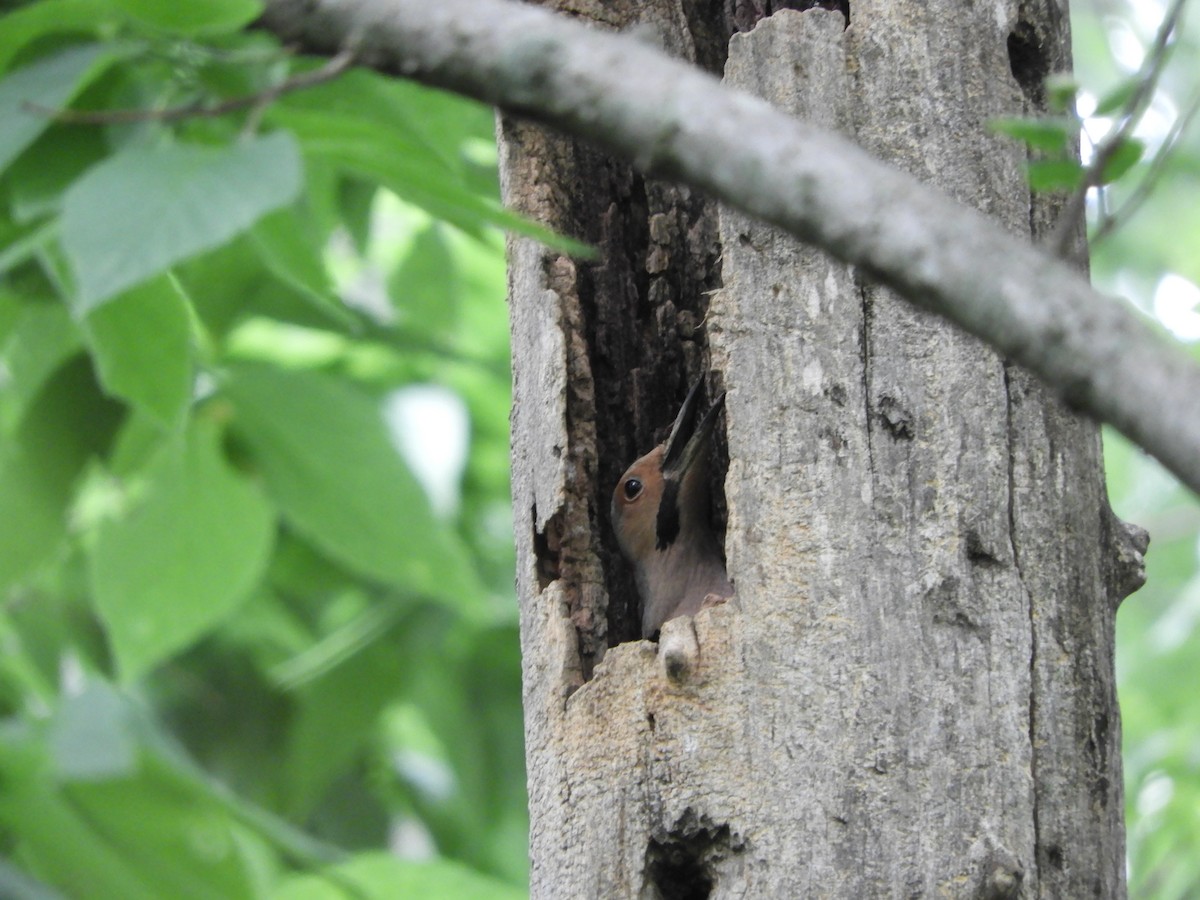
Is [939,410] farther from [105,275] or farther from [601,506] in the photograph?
[105,275]

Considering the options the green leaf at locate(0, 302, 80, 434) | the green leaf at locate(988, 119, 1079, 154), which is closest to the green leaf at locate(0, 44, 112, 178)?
the green leaf at locate(0, 302, 80, 434)

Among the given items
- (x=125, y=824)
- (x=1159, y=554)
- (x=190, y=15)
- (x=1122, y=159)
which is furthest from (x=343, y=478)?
(x=1159, y=554)

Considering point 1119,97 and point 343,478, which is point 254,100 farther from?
point 343,478

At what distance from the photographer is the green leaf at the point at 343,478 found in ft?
14.6

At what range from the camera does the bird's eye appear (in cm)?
389

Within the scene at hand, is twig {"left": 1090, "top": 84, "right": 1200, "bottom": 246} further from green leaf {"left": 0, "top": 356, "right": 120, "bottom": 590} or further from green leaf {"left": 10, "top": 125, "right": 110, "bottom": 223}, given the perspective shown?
green leaf {"left": 0, "top": 356, "right": 120, "bottom": 590}

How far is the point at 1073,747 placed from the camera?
9.25ft

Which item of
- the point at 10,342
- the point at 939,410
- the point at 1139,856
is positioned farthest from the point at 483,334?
the point at 939,410

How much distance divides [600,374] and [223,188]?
1.22 meters

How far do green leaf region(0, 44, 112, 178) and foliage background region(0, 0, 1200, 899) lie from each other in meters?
0.01

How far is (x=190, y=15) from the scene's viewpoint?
3.02 meters

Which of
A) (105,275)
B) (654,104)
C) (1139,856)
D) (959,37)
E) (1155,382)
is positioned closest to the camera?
(1155,382)

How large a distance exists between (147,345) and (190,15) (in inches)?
32.0

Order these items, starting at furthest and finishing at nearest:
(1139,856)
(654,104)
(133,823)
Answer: (1139,856)
(133,823)
(654,104)
